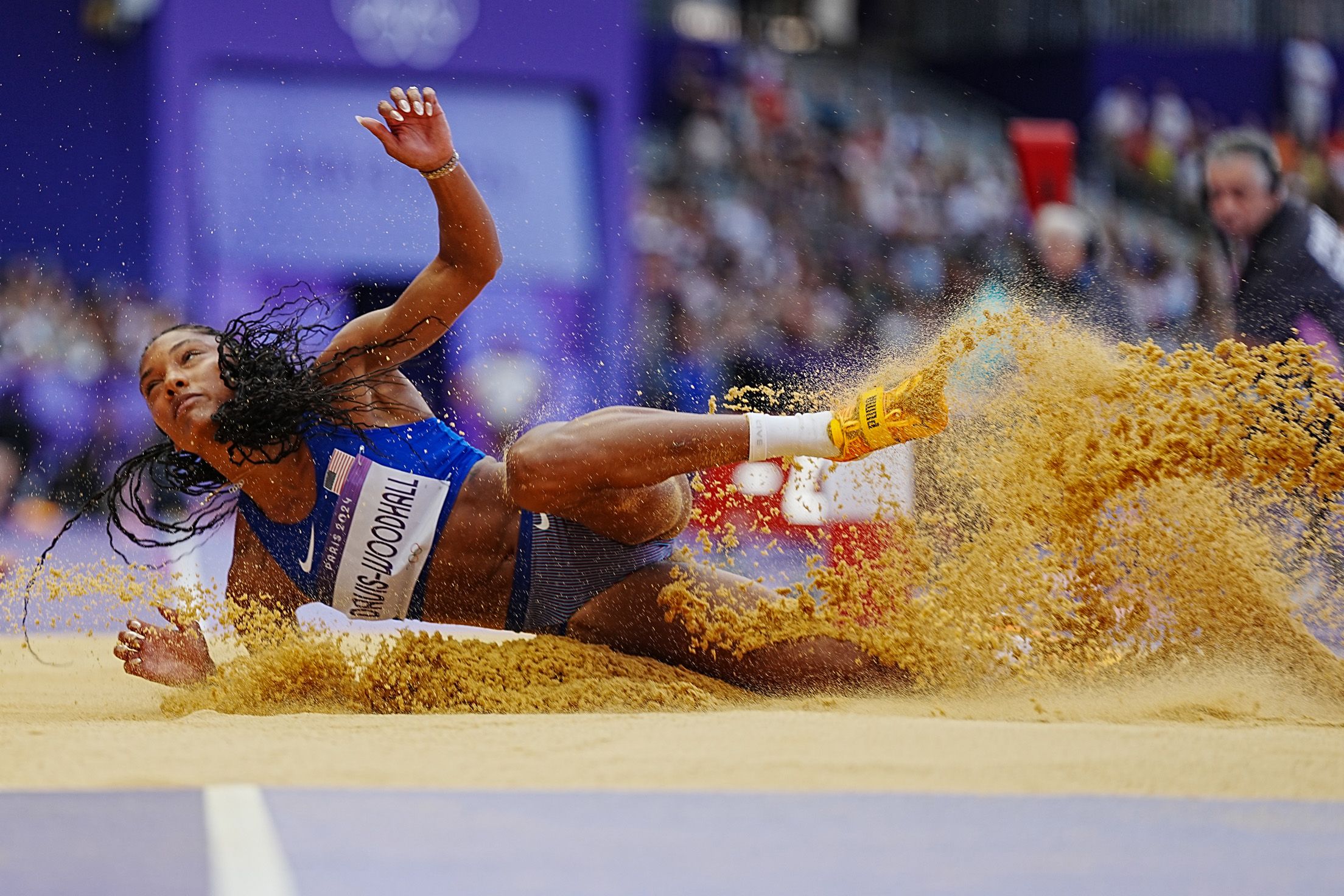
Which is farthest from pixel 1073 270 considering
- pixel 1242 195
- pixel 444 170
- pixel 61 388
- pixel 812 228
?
pixel 812 228

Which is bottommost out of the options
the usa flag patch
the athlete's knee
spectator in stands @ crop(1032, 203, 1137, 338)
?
spectator in stands @ crop(1032, 203, 1137, 338)

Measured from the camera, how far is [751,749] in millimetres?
3395

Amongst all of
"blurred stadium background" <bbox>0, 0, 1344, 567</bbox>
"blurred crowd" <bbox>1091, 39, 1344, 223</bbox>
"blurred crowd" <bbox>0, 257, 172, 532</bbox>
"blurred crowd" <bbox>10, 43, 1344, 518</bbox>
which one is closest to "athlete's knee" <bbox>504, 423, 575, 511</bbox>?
"blurred stadium background" <bbox>0, 0, 1344, 567</bbox>

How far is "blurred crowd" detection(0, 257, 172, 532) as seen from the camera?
1079 cm

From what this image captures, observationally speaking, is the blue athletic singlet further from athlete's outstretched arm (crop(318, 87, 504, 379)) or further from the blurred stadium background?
the blurred stadium background

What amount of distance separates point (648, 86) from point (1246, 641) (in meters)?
13.3

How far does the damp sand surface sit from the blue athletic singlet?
0.49 meters

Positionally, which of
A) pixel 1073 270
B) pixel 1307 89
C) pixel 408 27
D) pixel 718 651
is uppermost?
pixel 408 27

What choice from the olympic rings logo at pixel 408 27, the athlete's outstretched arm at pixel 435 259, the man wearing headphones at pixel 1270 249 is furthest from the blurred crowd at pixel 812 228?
the athlete's outstretched arm at pixel 435 259

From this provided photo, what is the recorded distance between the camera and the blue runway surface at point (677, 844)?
2.37 m

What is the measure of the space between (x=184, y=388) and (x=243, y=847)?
7.10ft

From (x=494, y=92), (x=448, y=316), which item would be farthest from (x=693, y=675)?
(x=494, y=92)

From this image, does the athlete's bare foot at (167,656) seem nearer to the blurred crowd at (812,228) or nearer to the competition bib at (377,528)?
the competition bib at (377,528)

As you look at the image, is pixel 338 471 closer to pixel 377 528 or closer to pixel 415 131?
pixel 377 528
